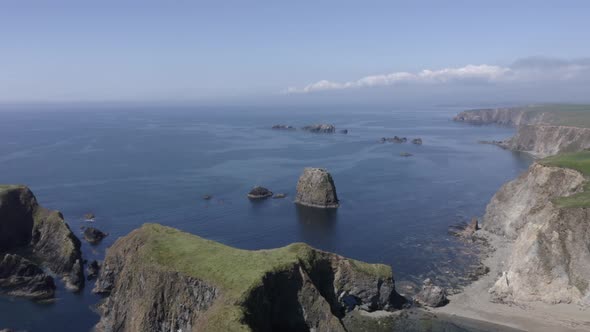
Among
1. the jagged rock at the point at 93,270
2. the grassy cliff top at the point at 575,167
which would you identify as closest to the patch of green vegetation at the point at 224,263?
the jagged rock at the point at 93,270

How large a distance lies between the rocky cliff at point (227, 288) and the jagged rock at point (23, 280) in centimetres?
1099

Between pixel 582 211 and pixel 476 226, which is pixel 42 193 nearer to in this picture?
pixel 476 226

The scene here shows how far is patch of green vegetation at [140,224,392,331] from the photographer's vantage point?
4194 cm

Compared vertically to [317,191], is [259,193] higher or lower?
lower

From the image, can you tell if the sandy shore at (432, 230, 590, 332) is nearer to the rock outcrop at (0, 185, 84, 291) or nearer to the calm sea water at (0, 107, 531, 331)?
the calm sea water at (0, 107, 531, 331)

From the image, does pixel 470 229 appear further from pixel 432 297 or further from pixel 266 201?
pixel 266 201

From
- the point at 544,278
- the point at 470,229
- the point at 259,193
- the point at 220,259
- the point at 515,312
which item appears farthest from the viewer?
the point at 259,193

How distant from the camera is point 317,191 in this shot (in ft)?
356

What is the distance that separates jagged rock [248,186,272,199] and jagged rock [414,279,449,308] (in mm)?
60871

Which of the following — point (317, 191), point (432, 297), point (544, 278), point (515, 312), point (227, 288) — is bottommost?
point (515, 312)

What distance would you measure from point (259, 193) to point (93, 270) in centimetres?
5319

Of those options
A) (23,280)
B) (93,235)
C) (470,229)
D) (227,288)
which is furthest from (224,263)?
(470,229)

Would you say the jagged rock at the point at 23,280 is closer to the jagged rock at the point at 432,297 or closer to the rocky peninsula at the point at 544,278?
the jagged rock at the point at 432,297

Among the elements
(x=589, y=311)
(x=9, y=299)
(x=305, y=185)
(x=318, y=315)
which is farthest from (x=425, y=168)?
(x=9, y=299)
